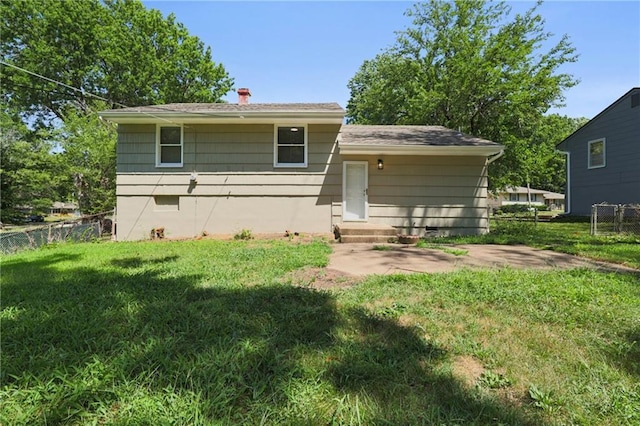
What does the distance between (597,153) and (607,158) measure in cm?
77

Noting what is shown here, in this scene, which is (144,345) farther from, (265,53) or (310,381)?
(265,53)

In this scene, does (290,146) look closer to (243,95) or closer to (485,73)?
(243,95)

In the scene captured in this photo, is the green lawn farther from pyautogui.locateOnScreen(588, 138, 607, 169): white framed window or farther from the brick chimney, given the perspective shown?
pyautogui.locateOnScreen(588, 138, 607, 169): white framed window

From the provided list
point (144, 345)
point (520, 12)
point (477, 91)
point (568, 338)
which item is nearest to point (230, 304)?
point (144, 345)

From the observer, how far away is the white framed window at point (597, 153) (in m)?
14.5

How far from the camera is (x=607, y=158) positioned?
562 inches

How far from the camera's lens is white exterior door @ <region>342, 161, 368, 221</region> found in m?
9.23

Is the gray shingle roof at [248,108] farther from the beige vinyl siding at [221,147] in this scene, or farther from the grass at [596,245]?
the grass at [596,245]

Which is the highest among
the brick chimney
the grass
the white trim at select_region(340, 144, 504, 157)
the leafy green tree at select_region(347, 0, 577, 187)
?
the leafy green tree at select_region(347, 0, 577, 187)

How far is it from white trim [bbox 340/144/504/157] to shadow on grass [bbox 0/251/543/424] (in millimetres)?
5943

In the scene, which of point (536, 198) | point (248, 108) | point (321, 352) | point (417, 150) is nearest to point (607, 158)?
point (417, 150)

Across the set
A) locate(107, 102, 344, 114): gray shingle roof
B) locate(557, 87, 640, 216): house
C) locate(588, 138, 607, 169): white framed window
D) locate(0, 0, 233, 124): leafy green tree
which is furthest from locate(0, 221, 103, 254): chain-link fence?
locate(588, 138, 607, 169): white framed window

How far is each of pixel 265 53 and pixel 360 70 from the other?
24.8m

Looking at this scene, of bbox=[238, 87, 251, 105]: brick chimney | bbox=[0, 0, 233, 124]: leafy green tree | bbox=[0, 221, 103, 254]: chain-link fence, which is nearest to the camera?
bbox=[0, 221, 103, 254]: chain-link fence
